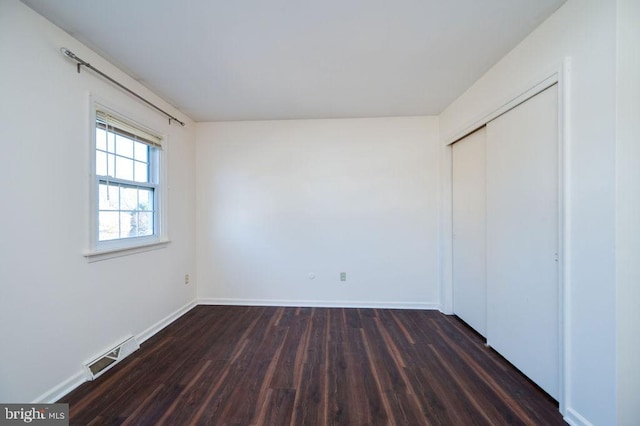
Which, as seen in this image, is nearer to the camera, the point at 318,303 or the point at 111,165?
the point at 111,165

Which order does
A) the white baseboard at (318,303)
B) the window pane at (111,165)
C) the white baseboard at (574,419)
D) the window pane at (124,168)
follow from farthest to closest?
the white baseboard at (318,303)
the window pane at (124,168)
the window pane at (111,165)
the white baseboard at (574,419)

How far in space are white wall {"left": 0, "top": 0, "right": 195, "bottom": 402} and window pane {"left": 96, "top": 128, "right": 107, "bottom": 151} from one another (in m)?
0.13

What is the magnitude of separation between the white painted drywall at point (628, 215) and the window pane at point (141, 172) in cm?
357

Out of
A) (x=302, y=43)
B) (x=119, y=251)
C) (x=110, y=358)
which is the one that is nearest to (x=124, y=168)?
(x=119, y=251)

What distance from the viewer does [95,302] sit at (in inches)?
72.4

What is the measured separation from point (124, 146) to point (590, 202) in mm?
3544

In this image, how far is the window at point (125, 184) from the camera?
1.92 metres

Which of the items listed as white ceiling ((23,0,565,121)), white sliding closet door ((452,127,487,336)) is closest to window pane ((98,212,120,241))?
white ceiling ((23,0,565,121))

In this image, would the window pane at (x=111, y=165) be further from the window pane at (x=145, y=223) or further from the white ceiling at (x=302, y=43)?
the white ceiling at (x=302, y=43)

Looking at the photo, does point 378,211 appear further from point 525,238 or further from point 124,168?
point 124,168

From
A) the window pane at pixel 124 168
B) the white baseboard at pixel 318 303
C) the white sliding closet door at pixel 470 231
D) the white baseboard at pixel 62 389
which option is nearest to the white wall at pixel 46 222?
the white baseboard at pixel 62 389

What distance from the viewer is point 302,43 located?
1.73 metres

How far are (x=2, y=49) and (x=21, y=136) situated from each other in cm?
49

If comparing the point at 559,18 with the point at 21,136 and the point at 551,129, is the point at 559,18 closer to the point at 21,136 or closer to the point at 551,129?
the point at 551,129
